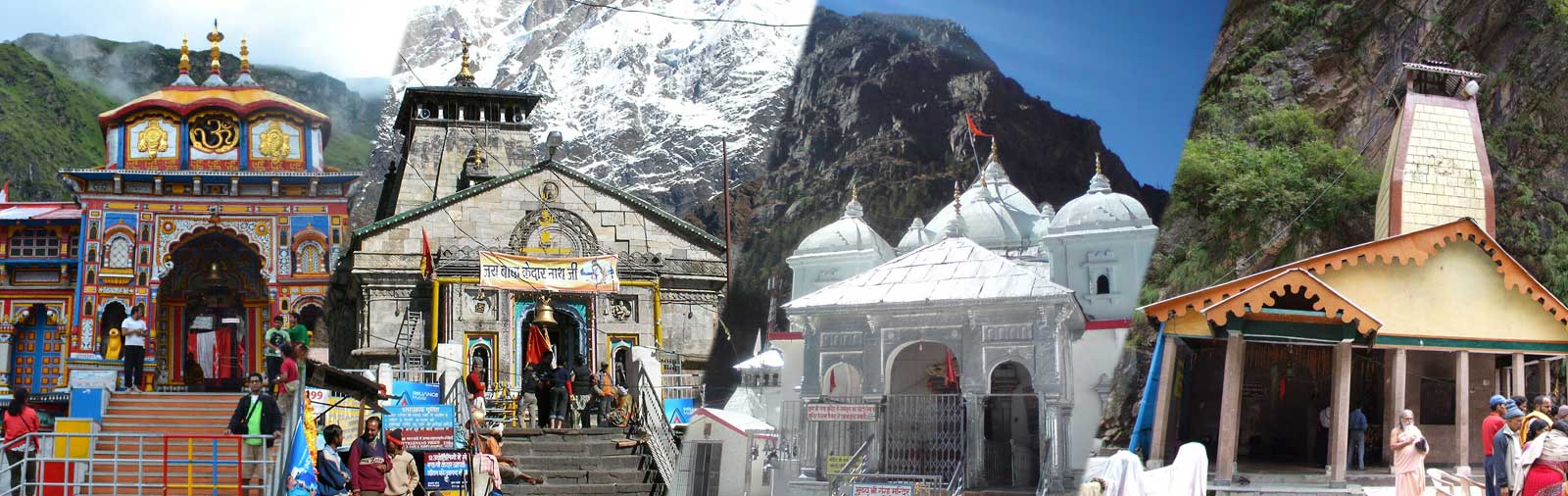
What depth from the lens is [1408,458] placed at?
9.11 m

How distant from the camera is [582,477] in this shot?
33.6 feet

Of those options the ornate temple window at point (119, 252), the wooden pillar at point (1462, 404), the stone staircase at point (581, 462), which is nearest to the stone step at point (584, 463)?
the stone staircase at point (581, 462)

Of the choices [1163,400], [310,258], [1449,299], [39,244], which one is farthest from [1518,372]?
[39,244]

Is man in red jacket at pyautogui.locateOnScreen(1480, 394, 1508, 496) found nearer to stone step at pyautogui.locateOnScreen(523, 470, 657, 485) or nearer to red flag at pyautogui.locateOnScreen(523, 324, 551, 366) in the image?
stone step at pyautogui.locateOnScreen(523, 470, 657, 485)

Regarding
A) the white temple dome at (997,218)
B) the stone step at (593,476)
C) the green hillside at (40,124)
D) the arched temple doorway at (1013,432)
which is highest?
the green hillside at (40,124)

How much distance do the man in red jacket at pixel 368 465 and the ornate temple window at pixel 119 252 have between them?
5.16m

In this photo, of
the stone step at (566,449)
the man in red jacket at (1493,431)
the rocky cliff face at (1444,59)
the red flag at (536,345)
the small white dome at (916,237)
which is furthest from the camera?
the rocky cliff face at (1444,59)

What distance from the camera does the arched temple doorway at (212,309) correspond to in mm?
12609

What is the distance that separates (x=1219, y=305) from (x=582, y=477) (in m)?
4.38

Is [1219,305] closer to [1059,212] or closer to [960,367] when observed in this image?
[1059,212]

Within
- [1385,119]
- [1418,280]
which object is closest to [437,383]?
[1418,280]

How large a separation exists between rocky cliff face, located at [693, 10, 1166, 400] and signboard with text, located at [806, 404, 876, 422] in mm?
728

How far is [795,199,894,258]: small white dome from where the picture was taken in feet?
22.5

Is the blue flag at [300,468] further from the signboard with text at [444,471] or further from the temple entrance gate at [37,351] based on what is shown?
the temple entrance gate at [37,351]
